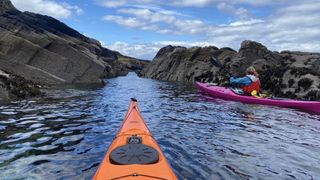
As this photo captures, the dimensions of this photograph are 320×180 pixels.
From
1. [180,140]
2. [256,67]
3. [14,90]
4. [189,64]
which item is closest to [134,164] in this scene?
[180,140]

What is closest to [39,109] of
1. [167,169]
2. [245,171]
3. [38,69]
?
[245,171]

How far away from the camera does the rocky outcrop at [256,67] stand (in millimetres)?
23750

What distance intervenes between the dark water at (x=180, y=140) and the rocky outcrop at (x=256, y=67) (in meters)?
7.68

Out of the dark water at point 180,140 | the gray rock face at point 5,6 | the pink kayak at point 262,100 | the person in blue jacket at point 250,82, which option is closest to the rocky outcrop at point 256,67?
the person in blue jacket at point 250,82

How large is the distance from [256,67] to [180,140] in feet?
90.9

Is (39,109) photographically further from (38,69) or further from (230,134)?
(38,69)

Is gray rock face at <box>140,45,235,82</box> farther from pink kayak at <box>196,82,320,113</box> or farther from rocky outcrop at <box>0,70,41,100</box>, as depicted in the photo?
rocky outcrop at <box>0,70,41,100</box>

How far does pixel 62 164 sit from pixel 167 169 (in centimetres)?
344

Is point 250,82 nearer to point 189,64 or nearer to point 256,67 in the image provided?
point 256,67

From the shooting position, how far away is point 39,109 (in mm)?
15102

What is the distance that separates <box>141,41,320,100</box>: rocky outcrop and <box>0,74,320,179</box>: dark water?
768 centimetres

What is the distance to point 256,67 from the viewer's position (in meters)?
36.1

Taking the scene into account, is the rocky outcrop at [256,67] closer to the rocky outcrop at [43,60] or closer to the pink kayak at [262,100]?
the pink kayak at [262,100]

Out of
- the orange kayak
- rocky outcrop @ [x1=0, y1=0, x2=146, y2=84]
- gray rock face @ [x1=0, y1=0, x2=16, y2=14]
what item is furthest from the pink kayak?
gray rock face @ [x1=0, y1=0, x2=16, y2=14]
